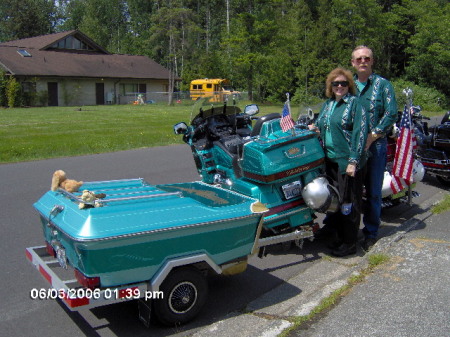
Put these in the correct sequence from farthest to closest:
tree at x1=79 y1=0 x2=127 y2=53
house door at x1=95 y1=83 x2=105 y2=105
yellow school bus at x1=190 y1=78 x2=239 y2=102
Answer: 1. tree at x1=79 y1=0 x2=127 y2=53
2. house door at x1=95 y1=83 x2=105 y2=105
3. yellow school bus at x1=190 y1=78 x2=239 y2=102

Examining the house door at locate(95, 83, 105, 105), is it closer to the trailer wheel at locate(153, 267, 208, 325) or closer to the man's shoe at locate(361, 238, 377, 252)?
the man's shoe at locate(361, 238, 377, 252)

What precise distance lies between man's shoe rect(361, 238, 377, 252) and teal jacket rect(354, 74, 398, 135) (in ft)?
4.26

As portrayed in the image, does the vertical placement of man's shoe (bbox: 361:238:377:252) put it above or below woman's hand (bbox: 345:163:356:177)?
below

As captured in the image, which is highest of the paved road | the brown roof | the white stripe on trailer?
the brown roof

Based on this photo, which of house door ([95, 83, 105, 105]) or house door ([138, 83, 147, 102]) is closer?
house door ([95, 83, 105, 105])

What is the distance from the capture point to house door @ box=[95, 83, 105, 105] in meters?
44.7

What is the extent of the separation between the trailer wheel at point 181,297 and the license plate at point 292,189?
1.66 m

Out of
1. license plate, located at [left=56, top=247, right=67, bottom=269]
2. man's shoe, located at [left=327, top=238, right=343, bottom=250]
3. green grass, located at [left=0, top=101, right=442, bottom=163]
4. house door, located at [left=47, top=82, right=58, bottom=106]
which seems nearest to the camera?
license plate, located at [left=56, top=247, right=67, bottom=269]

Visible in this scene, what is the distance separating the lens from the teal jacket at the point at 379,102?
5.84 metres

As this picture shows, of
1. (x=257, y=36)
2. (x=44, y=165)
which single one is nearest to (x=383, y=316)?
(x=44, y=165)

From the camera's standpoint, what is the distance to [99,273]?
3.45m

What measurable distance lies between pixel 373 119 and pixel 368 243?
4.87ft

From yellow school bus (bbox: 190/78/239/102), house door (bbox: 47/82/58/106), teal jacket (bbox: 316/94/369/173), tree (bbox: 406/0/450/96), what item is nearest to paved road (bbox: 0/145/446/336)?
teal jacket (bbox: 316/94/369/173)

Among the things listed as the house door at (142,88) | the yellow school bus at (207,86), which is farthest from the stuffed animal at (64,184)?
the house door at (142,88)
